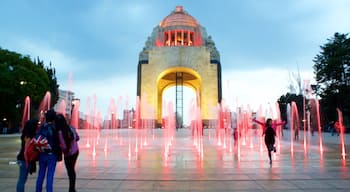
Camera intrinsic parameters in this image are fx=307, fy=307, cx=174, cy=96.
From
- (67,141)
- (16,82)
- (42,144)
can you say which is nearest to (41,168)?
(42,144)

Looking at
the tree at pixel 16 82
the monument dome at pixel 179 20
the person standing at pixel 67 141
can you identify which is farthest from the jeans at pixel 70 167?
the monument dome at pixel 179 20

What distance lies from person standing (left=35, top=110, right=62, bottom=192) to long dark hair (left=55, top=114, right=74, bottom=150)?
0.24 feet

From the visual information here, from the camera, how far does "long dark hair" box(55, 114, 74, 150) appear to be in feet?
15.5

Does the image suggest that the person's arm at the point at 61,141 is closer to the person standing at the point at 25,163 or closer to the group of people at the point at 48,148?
the group of people at the point at 48,148

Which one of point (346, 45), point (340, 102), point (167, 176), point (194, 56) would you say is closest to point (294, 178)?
point (167, 176)

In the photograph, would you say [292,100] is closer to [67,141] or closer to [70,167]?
[70,167]

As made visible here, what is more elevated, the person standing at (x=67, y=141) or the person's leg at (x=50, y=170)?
the person standing at (x=67, y=141)

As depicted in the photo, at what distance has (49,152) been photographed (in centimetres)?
458

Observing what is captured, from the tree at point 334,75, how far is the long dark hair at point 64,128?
36921 millimetres

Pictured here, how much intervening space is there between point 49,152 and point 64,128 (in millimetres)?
433

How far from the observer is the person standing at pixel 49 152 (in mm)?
4543

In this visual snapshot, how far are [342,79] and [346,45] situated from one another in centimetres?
426

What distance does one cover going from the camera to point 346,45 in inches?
1499

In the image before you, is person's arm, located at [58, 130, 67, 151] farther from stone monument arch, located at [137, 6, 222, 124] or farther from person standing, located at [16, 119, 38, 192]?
stone monument arch, located at [137, 6, 222, 124]
